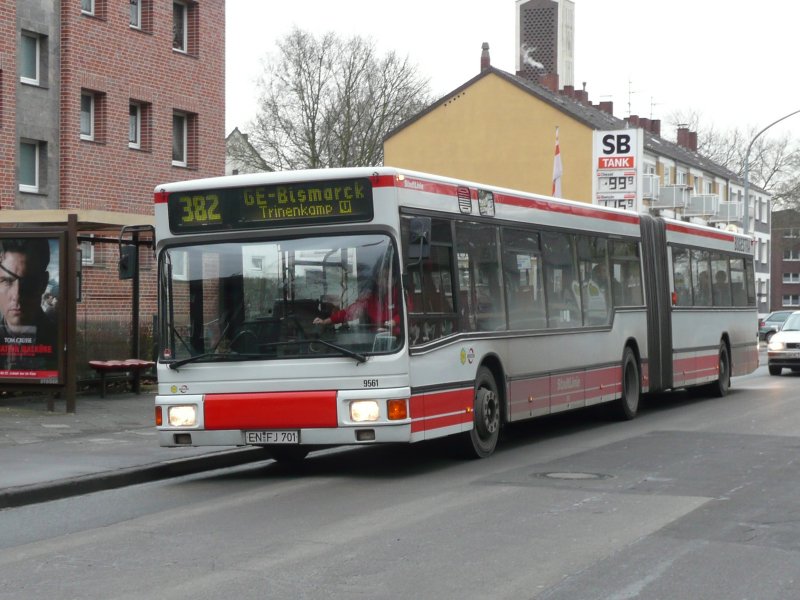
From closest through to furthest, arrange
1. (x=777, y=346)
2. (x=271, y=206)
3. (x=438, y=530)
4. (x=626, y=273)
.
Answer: (x=438, y=530)
(x=271, y=206)
(x=626, y=273)
(x=777, y=346)

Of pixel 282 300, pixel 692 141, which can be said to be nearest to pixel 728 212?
pixel 692 141

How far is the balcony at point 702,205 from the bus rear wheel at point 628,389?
58.9 m

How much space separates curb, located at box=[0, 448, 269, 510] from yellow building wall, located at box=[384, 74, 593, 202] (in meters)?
49.4

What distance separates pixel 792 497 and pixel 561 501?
188 cm

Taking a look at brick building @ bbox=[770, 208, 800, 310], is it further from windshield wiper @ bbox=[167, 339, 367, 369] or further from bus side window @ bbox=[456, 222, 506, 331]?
windshield wiper @ bbox=[167, 339, 367, 369]

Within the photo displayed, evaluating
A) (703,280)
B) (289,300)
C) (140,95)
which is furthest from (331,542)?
(140,95)

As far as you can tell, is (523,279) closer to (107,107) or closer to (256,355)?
(256,355)

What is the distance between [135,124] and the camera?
3562 cm

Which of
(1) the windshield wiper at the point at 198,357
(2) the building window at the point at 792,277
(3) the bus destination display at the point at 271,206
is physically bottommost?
(1) the windshield wiper at the point at 198,357

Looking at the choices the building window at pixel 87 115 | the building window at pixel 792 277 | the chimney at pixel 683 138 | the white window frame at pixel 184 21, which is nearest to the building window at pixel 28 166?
the building window at pixel 87 115

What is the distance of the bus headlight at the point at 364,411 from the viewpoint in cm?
1164

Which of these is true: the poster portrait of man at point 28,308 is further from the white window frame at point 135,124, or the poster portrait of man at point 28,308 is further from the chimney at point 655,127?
the chimney at point 655,127

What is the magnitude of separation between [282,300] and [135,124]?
25.0m

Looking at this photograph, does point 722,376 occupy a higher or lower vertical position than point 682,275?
lower
